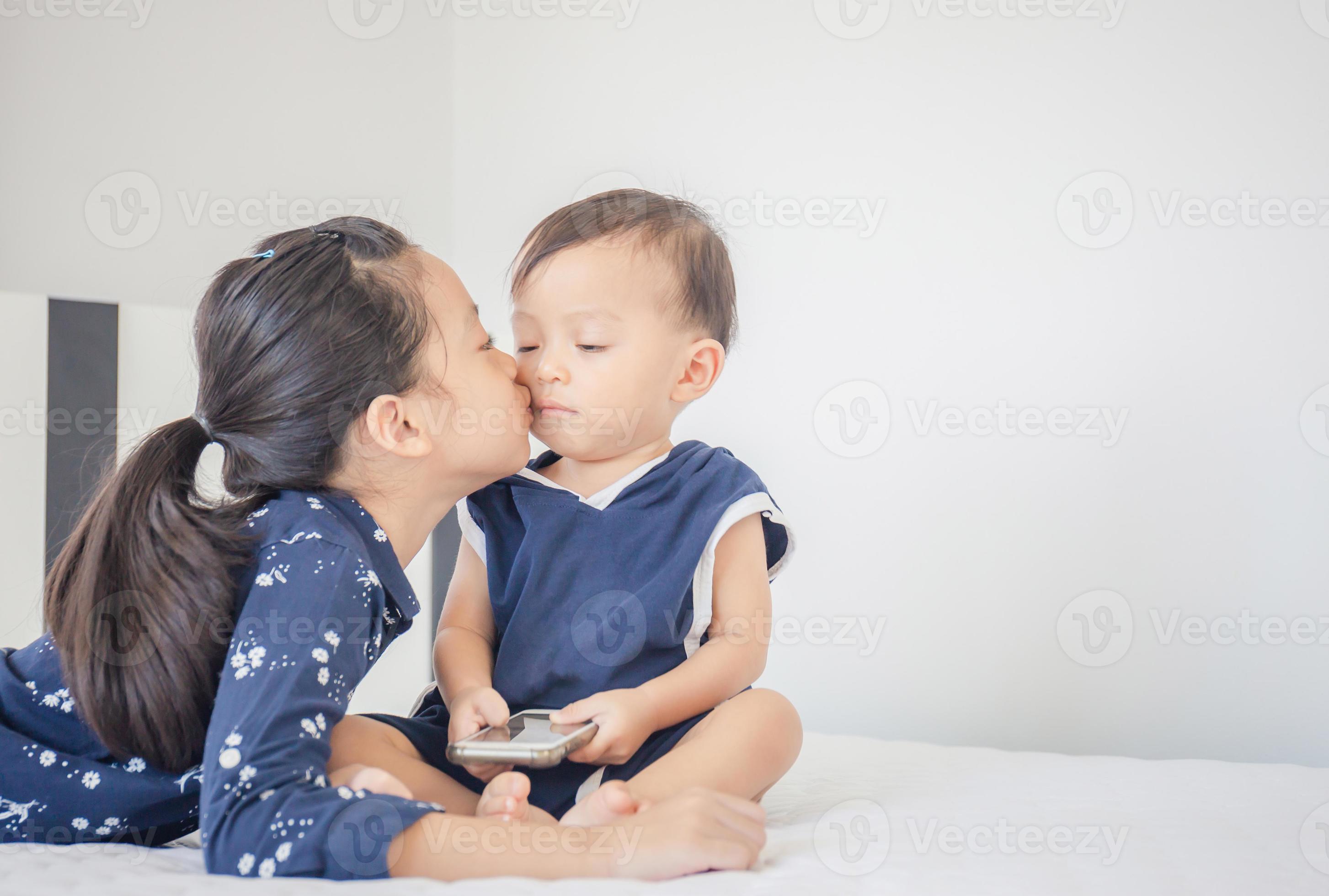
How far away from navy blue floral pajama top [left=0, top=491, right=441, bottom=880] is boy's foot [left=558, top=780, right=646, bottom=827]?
0.40ft

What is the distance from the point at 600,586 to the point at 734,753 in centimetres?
22

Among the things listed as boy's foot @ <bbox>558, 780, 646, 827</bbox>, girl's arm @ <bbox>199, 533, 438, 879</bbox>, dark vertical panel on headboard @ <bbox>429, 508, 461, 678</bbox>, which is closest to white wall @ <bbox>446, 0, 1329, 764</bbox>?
dark vertical panel on headboard @ <bbox>429, 508, 461, 678</bbox>

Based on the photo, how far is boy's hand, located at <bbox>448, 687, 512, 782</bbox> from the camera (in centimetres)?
86

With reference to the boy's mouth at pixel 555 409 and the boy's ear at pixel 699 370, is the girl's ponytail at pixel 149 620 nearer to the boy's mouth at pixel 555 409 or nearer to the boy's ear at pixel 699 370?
the boy's mouth at pixel 555 409

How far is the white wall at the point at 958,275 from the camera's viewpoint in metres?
1.41

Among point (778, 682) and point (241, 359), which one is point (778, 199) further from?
point (241, 359)

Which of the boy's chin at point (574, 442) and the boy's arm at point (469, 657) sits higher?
the boy's chin at point (574, 442)

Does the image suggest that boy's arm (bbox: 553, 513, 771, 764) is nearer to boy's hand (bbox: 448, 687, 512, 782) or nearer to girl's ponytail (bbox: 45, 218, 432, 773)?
boy's hand (bbox: 448, 687, 512, 782)

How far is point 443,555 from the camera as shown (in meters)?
1.86

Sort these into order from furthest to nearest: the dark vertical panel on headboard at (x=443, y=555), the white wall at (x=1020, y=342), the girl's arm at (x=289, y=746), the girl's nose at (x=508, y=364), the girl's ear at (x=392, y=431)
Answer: the dark vertical panel on headboard at (x=443, y=555) < the white wall at (x=1020, y=342) < the girl's nose at (x=508, y=364) < the girl's ear at (x=392, y=431) < the girl's arm at (x=289, y=746)

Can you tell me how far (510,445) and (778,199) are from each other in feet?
3.16

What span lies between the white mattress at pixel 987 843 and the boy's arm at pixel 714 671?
0.45ft

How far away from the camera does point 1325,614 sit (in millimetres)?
1386

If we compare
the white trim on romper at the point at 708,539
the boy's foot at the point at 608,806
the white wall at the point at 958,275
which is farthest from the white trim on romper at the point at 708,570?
the white wall at the point at 958,275
